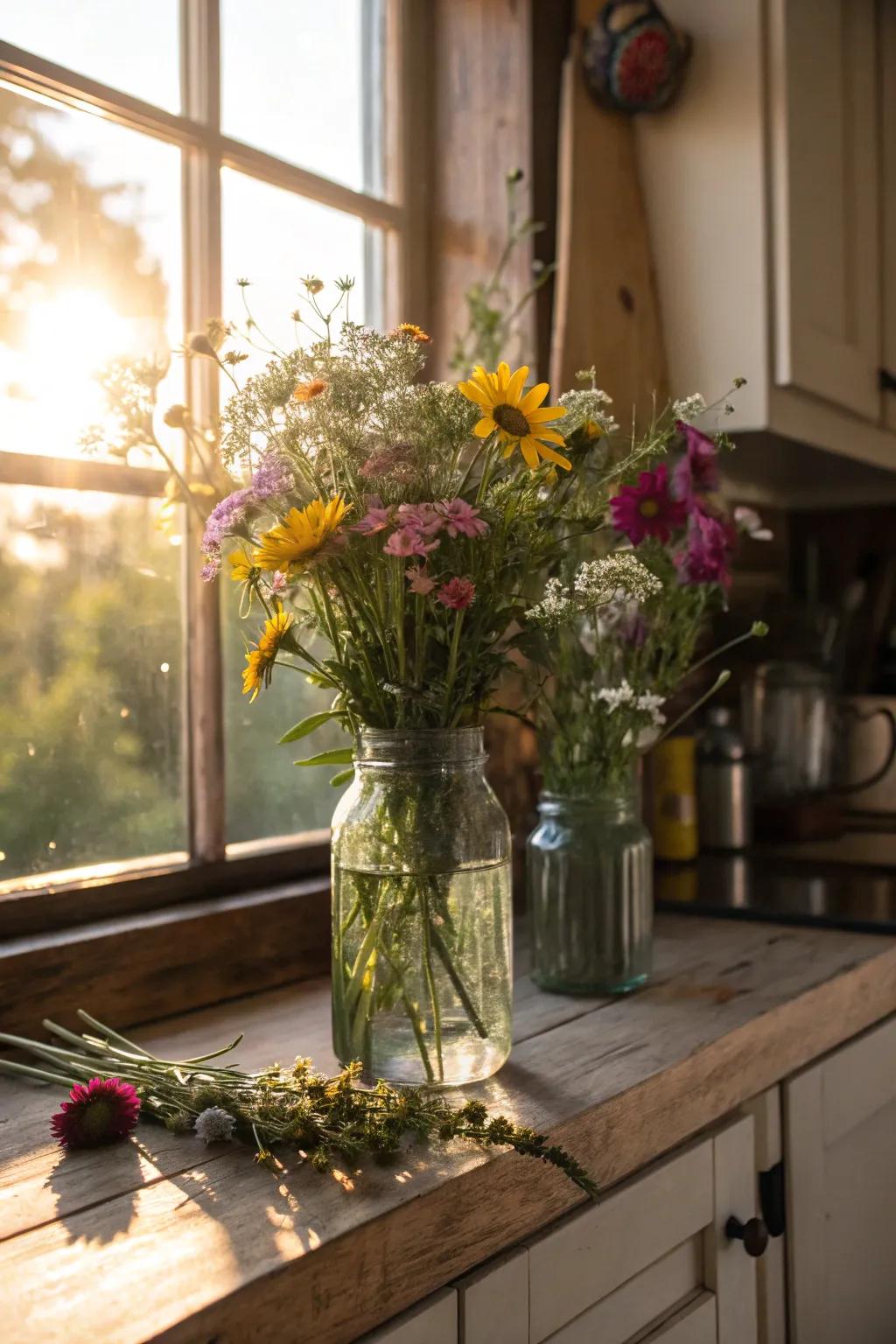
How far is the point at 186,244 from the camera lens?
137cm

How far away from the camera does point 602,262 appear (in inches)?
66.6

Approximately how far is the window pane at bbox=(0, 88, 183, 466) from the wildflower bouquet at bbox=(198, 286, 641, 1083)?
31 centimetres

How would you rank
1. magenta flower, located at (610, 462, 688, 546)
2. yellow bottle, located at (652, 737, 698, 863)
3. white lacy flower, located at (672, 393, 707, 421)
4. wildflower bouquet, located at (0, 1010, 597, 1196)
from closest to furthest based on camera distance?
wildflower bouquet, located at (0, 1010, 597, 1196) → white lacy flower, located at (672, 393, 707, 421) → magenta flower, located at (610, 462, 688, 546) → yellow bottle, located at (652, 737, 698, 863)

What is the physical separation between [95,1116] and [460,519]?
Answer: 47 centimetres

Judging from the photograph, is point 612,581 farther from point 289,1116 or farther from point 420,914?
point 289,1116

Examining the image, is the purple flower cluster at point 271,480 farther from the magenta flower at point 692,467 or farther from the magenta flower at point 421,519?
the magenta flower at point 692,467

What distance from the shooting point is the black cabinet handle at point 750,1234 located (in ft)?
3.45

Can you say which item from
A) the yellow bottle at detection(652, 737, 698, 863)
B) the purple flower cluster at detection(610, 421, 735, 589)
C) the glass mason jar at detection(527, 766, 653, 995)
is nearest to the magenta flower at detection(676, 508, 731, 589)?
the purple flower cluster at detection(610, 421, 735, 589)

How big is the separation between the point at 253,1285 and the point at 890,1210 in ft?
3.20

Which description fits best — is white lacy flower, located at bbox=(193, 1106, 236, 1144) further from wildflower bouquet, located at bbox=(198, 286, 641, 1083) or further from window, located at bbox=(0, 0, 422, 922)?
window, located at bbox=(0, 0, 422, 922)

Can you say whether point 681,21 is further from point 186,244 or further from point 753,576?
point 753,576

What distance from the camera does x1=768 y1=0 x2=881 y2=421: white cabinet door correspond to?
1682 millimetres

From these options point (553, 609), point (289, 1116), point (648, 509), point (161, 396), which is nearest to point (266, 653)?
point (553, 609)

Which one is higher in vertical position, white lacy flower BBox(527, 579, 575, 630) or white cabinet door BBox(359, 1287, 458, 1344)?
white lacy flower BBox(527, 579, 575, 630)
